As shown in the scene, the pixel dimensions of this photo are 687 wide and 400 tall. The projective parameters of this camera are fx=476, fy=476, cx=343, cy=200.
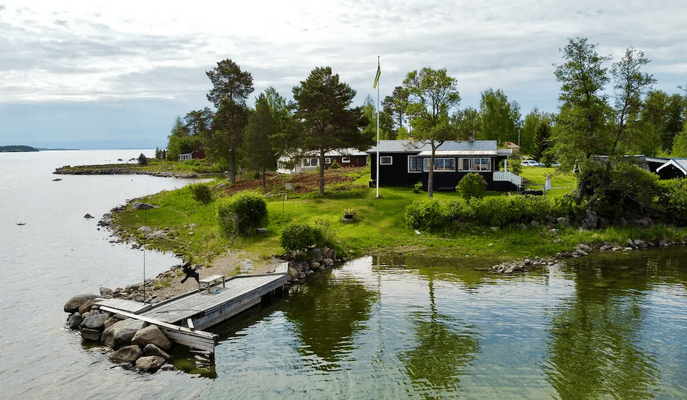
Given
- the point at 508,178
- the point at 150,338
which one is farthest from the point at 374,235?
the point at 150,338

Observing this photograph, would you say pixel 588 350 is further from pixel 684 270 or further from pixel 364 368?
pixel 684 270

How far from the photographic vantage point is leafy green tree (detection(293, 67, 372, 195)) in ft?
152

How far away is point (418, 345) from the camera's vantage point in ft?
58.2

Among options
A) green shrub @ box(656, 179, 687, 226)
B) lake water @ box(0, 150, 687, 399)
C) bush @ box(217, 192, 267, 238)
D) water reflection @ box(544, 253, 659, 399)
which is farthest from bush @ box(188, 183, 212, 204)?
green shrub @ box(656, 179, 687, 226)

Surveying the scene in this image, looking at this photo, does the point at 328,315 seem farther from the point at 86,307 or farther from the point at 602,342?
the point at 602,342

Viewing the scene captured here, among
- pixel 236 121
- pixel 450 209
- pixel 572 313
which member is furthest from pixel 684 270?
pixel 236 121

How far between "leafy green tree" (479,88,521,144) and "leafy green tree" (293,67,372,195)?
147ft

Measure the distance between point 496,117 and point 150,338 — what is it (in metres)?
78.6

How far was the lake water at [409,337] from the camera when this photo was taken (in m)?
14.8

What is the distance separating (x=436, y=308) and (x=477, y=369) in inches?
230

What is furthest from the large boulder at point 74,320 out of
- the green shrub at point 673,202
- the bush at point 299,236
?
the green shrub at point 673,202

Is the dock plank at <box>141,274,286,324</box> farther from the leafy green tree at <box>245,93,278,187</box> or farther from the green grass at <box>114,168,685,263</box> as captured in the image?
the leafy green tree at <box>245,93,278,187</box>

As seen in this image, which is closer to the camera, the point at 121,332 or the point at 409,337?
the point at 121,332

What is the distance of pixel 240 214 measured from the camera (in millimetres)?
34438
